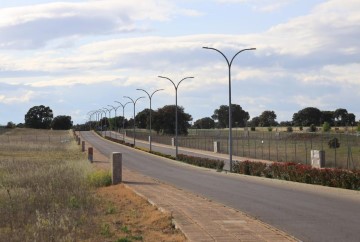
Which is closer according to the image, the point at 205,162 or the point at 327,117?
the point at 205,162

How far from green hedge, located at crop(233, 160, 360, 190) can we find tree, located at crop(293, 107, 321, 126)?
5682 inches

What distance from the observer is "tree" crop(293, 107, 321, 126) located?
176 meters

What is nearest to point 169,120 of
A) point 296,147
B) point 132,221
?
point 296,147

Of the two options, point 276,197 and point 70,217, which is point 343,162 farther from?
point 70,217

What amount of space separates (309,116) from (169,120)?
166ft

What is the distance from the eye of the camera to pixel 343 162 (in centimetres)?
4722

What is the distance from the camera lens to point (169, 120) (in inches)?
5920

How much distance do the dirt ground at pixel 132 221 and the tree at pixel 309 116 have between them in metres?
162

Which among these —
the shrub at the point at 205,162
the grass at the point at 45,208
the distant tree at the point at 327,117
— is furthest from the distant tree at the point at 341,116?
the grass at the point at 45,208

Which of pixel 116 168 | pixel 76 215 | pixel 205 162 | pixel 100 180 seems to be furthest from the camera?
pixel 205 162

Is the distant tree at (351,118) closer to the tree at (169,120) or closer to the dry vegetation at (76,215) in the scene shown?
the tree at (169,120)

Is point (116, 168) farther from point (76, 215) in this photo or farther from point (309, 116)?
point (309, 116)

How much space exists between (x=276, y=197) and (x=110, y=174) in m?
8.99

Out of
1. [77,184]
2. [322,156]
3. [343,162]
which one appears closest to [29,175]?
[77,184]
